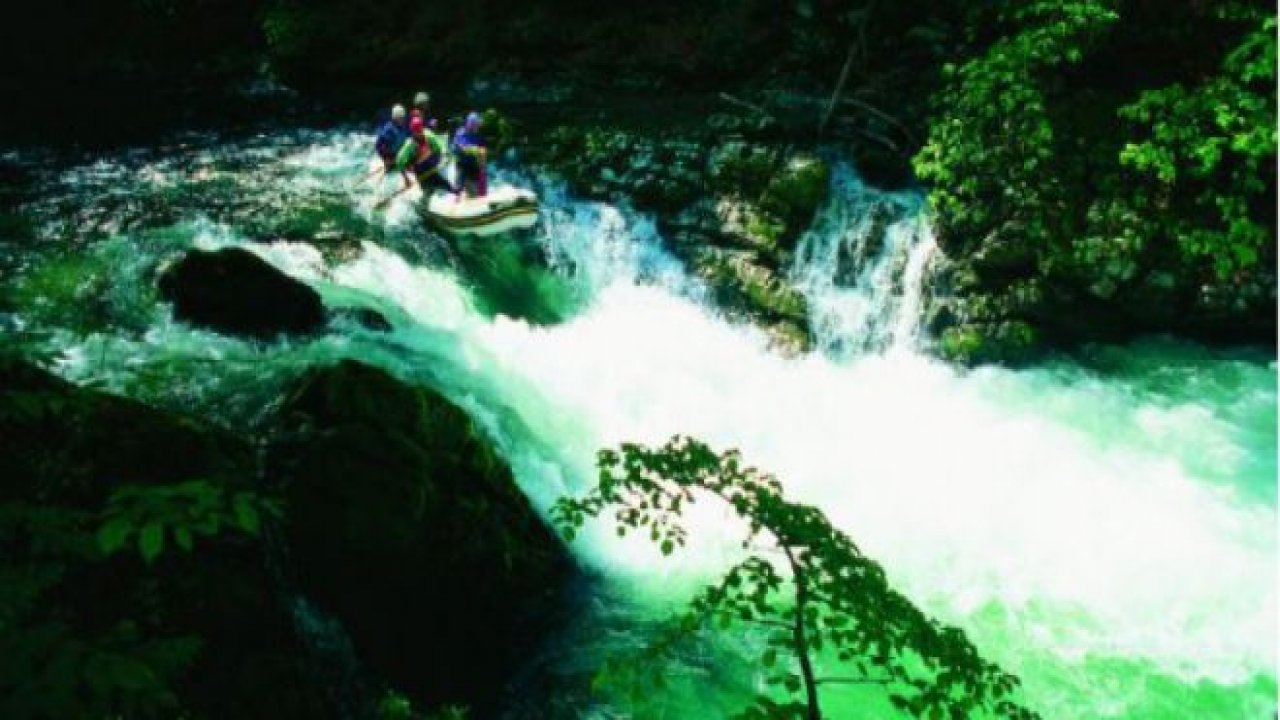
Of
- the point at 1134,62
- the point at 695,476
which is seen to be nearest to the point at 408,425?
the point at 695,476

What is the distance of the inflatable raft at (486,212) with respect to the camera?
33.4 ft

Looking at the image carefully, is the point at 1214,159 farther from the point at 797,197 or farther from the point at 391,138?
the point at 391,138

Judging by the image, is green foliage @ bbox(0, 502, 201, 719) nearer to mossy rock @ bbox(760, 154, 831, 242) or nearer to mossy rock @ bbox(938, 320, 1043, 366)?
mossy rock @ bbox(938, 320, 1043, 366)

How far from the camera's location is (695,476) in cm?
387

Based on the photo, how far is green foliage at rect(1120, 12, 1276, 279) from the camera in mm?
7602

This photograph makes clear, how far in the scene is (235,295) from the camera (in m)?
7.75

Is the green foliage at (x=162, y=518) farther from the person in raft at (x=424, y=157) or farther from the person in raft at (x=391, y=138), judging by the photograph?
the person in raft at (x=391, y=138)

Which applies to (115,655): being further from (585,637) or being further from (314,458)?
(585,637)

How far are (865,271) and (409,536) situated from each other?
6578 millimetres

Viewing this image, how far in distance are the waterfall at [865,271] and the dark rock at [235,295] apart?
5.56 m

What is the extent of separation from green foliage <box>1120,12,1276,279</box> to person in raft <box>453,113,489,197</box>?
6.81 m

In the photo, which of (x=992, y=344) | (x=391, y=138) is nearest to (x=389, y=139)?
(x=391, y=138)

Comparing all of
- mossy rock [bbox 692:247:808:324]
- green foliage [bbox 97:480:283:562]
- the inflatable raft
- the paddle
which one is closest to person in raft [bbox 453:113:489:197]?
the inflatable raft

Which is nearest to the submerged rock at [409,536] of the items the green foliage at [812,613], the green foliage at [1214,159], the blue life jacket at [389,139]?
the green foliage at [812,613]
